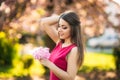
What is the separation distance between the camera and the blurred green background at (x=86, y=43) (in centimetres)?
954

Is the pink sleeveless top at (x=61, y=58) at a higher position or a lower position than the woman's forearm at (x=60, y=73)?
higher

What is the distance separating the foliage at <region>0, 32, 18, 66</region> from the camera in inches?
390

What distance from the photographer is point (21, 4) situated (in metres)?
9.23

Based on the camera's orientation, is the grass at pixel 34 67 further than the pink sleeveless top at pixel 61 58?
Yes

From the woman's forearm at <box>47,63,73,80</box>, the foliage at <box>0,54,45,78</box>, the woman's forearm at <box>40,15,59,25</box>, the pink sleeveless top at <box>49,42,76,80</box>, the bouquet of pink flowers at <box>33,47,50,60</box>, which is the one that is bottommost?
the foliage at <box>0,54,45,78</box>

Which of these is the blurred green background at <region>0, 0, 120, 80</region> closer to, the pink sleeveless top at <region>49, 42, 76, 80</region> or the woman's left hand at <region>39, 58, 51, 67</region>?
the pink sleeveless top at <region>49, 42, 76, 80</region>

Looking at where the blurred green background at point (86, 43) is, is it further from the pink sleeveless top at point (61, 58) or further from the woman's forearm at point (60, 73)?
the woman's forearm at point (60, 73)

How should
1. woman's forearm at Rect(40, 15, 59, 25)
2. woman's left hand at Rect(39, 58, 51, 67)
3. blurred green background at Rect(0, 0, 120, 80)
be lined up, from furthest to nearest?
blurred green background at Rect(0, 0, 120, 80) < woman's forearm at Rect(40, 15, 59, 25) < woman's left hand at Rect(39, 58, 51, 67)

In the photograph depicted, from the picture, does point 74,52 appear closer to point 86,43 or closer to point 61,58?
point 61,58

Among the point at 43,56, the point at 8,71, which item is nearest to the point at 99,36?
the point at 8,71

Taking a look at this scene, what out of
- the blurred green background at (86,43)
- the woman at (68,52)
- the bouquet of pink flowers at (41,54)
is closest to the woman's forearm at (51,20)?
the woman at (68,52)

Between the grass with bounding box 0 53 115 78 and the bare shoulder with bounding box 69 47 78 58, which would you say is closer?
the bare shoulder with bounding box 69 47 78 58

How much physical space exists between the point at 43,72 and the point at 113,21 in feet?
6.82

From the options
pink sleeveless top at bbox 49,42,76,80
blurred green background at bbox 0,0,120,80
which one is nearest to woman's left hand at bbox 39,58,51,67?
pink sleeveless top at bbox 49,42,76,80
